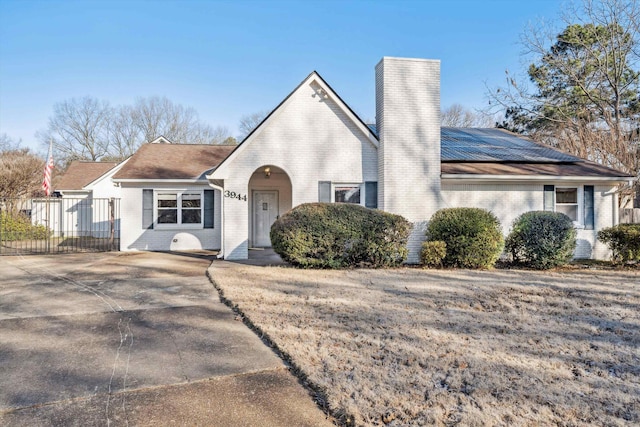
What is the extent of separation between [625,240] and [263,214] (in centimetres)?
1196

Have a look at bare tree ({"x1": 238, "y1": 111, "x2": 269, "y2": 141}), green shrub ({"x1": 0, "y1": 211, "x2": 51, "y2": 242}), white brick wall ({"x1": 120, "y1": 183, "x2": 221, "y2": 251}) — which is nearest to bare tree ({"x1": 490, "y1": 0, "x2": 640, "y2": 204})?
white brick wall ({"x1": 120, "y1": 183, "x2": 221, "y2": 251})

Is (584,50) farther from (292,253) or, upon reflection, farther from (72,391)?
(72,391)

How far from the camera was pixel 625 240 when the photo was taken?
1065 centimetres

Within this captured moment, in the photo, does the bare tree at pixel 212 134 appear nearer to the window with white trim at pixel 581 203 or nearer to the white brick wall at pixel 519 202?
the white brick wall at pixel 519 202

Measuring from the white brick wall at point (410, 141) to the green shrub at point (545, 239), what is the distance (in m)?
2.58

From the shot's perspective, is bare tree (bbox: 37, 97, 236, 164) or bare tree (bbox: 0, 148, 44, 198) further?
bare tree (bbox: 37, 97, 236, 164)

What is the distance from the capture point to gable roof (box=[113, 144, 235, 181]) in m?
14.6

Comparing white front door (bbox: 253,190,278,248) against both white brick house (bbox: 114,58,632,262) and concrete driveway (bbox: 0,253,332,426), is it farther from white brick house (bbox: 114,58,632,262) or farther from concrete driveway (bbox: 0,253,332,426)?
concrete driveway (bbox: 0,253,332,426)

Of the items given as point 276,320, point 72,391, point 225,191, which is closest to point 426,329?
point 276,320

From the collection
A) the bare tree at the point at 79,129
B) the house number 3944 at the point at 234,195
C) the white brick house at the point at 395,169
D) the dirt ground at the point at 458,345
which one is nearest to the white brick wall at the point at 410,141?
the white brick house at the point at 395,169

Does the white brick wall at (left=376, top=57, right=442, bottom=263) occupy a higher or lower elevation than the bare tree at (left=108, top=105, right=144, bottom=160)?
lower

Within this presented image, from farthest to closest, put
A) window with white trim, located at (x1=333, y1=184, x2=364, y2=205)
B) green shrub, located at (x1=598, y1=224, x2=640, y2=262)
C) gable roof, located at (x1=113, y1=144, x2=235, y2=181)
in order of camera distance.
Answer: gable roof, located at (x1=113, y1=144, x2=235, y2=181), window with white trim, located at (x1=333, y1=184, x2=364, y2=205), green shrub, located at (x1=598, y1=224, x2=640, y2=262)

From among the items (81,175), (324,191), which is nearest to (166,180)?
(324,191)

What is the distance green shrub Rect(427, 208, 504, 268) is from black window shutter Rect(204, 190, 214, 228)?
876 centimetres
